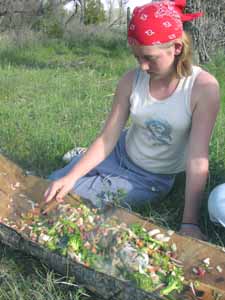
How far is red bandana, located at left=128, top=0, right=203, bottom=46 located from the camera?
288 centimetres

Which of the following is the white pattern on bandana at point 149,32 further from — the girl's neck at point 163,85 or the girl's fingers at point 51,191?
the girl's fingers at point 51,191

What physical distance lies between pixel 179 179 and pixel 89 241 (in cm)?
126

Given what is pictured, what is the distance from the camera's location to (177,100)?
3197 mm

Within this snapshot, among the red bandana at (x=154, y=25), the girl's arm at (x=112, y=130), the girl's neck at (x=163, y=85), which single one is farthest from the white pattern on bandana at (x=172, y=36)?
the girl's arm at (x=112, y=130)

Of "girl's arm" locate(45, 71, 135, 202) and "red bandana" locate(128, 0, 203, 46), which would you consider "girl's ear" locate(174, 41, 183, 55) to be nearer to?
"red bandana" locate(128, 0, 203, 46)

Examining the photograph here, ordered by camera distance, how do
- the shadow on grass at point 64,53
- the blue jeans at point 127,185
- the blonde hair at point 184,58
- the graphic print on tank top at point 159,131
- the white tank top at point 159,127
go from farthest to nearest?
the shadow on grass at point 64,53
the blue jeans at point 127,185
the graphic print on tank top at point 159,131
the white tank top at point 159,127
the blonde hair at point 184,58

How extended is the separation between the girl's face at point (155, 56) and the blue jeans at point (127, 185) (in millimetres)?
792

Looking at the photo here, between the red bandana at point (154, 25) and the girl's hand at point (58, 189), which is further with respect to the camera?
the girl's hand at point (58, 189)

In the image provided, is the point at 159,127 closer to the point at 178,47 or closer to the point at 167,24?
the point at 178,47

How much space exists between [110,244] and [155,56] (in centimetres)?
100

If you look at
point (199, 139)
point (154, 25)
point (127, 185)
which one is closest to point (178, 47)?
point (154, 25)

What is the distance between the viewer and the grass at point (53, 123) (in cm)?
290

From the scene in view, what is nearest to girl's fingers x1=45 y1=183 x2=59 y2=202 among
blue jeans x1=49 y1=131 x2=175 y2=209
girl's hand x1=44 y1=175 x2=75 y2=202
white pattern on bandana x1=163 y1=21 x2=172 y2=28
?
girl's hand x1=44 y1=175 x2=75 y2=202

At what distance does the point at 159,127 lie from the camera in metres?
3.32
